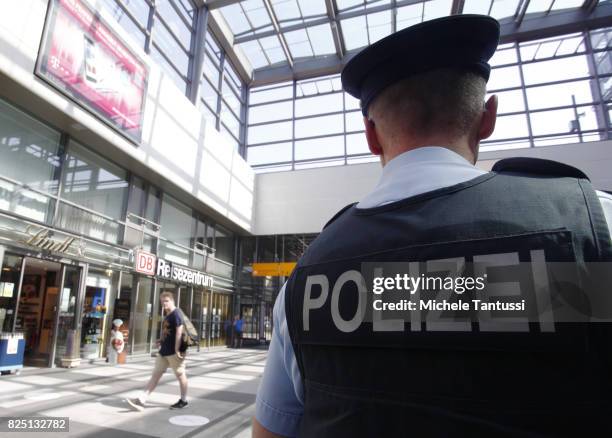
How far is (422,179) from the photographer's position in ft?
2.63

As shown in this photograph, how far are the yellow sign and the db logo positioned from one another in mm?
6462

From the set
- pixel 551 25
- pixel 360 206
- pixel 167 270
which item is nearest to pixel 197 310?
pixel 167 270

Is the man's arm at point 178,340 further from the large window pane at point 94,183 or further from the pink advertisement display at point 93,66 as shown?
the pink advertisement display at point 93,66

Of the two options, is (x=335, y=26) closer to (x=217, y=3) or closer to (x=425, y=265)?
(x=217, y=3)

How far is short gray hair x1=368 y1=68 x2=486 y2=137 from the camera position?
89 centimetres

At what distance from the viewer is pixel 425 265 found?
690 millimetres

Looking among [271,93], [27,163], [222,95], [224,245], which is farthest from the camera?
[271,93]

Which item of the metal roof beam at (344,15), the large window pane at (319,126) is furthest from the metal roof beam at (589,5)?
the large window pane at (319,126)

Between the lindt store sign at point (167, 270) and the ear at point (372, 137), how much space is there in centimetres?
994

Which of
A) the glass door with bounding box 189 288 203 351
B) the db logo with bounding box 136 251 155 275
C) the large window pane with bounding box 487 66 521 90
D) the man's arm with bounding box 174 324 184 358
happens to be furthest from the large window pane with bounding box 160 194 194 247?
the large window pane with bounding box 487 66 521 90

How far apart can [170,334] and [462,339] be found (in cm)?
487

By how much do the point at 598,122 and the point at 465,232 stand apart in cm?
1950

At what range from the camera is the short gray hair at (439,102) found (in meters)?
0.89

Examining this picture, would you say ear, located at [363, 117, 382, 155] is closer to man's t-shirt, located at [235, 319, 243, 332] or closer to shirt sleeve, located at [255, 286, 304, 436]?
shirt sleeve, located at [255, 286, 304, 436]
